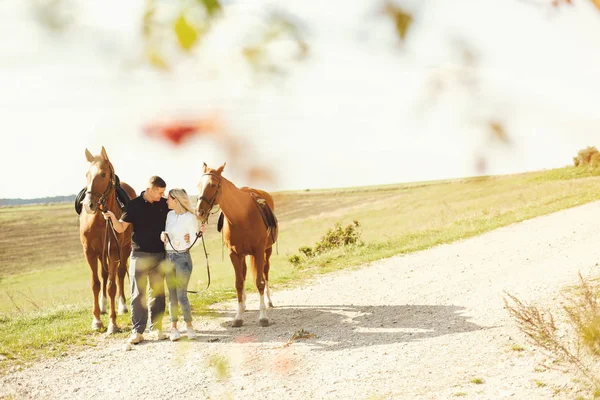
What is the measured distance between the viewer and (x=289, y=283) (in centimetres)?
1239

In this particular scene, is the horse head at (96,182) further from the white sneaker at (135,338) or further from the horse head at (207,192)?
the white sneaker at (135,338)

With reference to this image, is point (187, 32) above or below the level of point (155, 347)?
above

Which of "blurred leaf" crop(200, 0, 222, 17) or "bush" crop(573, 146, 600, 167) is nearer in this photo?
"blurred leaf" crop(200, 0, 222, 17)

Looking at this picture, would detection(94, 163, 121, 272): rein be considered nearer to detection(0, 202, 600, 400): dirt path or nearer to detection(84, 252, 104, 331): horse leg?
detection(84, 252, 104, 331): horse leg

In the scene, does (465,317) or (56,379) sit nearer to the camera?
(56,379)

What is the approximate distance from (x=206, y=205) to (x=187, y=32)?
569cm

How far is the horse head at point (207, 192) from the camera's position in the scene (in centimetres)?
670

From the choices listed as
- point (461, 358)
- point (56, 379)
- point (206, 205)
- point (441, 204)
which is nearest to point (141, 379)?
point (56, 379)

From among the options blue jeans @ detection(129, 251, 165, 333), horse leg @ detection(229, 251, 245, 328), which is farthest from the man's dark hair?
horse leg @ detection(229, 251, 245, 328)

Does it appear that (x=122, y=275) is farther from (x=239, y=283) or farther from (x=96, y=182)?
(x=96, y=182)

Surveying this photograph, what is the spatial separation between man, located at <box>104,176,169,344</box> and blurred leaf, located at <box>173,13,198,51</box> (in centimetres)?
627

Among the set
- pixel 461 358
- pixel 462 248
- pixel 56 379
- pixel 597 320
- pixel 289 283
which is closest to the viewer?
pixel 597 320

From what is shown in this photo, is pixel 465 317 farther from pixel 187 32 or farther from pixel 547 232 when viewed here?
pixel 547 232

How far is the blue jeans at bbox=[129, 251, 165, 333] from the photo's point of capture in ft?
24.6
